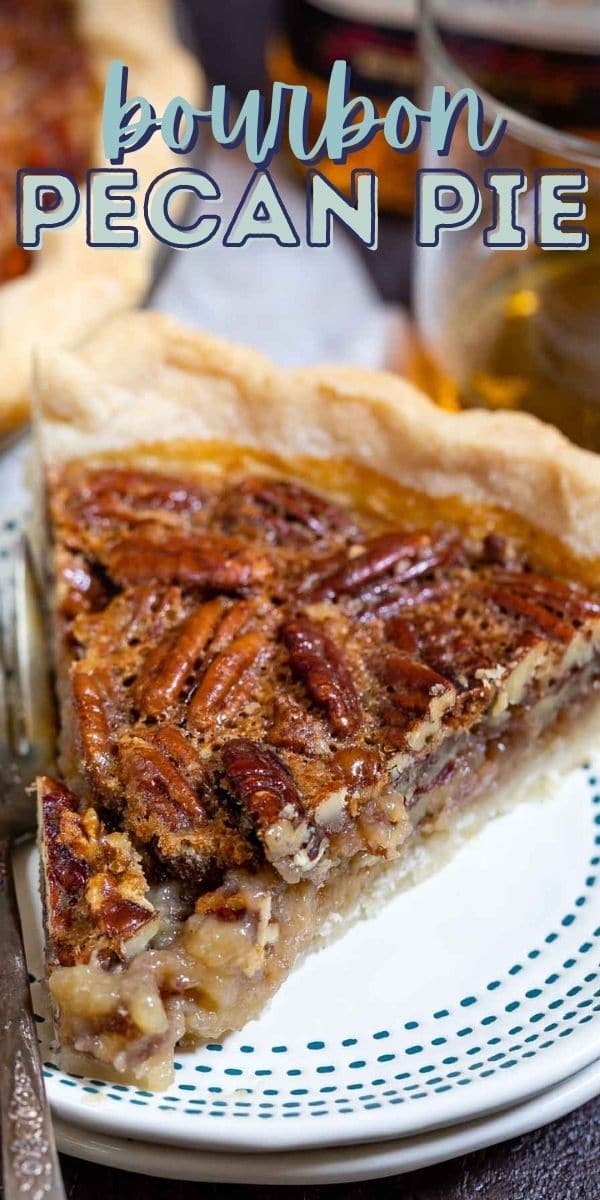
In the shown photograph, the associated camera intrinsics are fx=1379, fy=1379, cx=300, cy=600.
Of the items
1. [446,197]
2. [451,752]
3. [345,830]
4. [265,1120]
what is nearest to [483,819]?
[451,752]

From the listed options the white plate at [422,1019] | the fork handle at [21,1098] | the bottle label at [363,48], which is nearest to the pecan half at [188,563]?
the white plate at [422,1019]

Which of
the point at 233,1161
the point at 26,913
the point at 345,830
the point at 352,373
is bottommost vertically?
the point at 233,1161

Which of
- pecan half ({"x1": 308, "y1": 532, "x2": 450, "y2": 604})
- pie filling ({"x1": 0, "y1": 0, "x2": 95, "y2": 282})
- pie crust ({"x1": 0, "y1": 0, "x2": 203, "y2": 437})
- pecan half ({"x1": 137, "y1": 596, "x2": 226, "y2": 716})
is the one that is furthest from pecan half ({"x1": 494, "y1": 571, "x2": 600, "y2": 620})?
pie filling ({"x1": 0, "y1": 0, "x2": 95, "y2": 282})

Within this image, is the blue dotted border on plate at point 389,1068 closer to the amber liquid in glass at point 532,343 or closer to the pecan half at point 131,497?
the pecan half at point 131,497

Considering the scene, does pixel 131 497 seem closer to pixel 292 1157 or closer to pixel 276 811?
pixel 276 811

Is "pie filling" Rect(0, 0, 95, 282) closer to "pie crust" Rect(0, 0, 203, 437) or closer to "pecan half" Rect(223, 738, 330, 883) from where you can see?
"pie crust" Rect(0, 0, 203, 437)

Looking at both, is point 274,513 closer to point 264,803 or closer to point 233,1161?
point 264,803

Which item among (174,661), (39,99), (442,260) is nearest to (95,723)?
(174,661)
